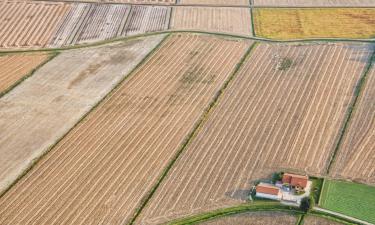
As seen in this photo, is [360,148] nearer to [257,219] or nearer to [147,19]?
[257,219]

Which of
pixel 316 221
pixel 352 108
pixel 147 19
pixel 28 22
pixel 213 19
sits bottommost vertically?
pixel 316 221

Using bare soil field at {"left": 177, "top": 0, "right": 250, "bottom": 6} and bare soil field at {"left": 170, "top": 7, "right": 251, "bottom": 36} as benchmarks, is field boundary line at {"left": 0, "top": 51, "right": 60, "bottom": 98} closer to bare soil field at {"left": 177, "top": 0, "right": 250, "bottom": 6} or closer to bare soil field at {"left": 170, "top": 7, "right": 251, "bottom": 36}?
bare soil field at {"left": 170, "top": 7, "right": 251, "bottom": 36}

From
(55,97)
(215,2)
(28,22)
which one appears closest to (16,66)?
(55,97)

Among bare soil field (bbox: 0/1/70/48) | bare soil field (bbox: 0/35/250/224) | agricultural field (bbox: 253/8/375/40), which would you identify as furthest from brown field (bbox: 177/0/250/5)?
bare soil field (bbox: 0/1/70/48)

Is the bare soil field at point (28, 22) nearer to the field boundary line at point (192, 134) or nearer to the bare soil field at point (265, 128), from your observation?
the field boundary line at point (192, 134)

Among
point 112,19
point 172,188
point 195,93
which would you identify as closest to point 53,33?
point 112,19

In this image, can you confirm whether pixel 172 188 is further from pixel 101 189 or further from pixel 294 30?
pixel 294 30

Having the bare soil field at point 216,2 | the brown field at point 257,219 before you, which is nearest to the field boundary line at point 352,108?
the brown field at point 257,219
